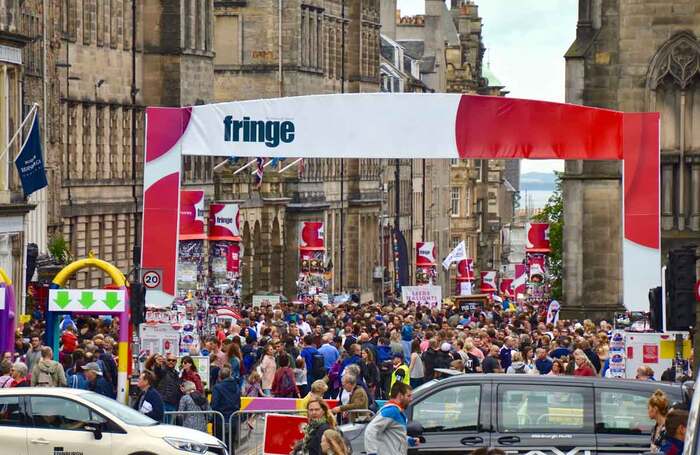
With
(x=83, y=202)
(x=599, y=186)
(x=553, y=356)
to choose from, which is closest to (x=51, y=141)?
(x=83, y=202)

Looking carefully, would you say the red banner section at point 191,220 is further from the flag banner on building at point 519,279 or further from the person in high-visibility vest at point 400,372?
the flag banner on building at point 519,279

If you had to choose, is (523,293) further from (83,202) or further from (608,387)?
(608,387)

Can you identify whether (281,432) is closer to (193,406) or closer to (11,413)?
(11,413)

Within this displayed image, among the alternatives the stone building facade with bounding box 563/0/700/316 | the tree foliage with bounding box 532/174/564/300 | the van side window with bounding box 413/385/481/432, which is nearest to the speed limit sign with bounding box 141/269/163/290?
the van side window with bounding box 413/385/481/432

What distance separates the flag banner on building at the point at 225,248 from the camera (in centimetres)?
4947

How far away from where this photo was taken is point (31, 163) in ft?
133

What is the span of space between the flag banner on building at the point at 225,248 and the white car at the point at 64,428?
79.7 ft

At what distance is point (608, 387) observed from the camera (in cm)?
2364

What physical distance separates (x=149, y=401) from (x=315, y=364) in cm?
734

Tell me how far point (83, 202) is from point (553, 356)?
29.9 m

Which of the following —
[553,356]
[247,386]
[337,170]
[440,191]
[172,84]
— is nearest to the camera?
[247,386]

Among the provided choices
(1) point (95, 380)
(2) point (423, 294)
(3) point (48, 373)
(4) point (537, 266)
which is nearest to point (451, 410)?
(1) point (95, 380)

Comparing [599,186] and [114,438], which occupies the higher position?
[599,186]

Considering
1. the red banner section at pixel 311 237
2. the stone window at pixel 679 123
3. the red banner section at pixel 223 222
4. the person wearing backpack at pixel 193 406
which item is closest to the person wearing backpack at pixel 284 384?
the person wearing backpack at pixel 193 406
